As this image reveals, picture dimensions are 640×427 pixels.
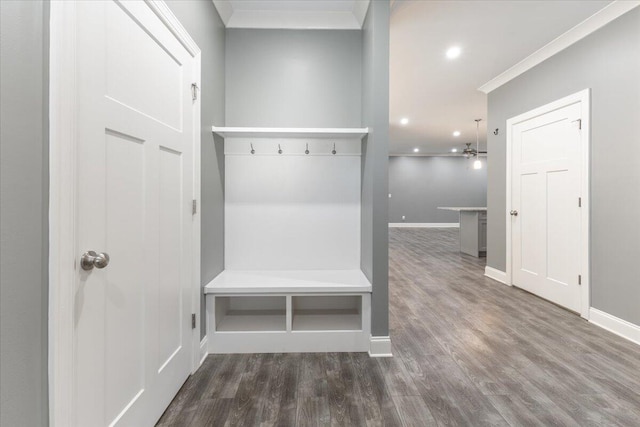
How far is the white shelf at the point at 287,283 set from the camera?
206 cm

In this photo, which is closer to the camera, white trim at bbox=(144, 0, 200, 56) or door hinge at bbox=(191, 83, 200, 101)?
white trim at bbox=(144, 0, 200, 56)

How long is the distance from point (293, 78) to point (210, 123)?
86cm

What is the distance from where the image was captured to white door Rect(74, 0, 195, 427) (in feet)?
3.30

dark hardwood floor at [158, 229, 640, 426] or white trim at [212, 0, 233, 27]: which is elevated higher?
white trim at [212, 0, 233, 27]

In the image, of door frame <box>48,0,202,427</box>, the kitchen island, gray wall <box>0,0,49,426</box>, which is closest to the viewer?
gray wall <box>0,0,49,426</box>

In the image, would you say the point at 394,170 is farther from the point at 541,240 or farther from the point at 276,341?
the point at 276,341

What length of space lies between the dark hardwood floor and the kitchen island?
3.07 m

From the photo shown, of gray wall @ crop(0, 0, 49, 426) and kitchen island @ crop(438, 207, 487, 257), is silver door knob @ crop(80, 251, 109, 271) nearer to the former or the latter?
gray wall @ crop(0, 0, 49, 426)

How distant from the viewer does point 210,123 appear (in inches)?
84.3

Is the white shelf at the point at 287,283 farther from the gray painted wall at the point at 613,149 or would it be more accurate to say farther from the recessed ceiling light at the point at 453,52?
the recessed ceiling light at the point at 453,52

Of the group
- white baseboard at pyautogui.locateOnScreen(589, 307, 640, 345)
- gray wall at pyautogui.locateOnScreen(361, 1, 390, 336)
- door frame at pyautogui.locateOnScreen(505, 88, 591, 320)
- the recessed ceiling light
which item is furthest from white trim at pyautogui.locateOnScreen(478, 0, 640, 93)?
white baseboard at pyautogui.locateOnScreen(589, 307, 640, 345)

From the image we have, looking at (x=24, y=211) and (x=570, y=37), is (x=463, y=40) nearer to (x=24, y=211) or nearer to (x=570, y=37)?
(x=570, y=37)

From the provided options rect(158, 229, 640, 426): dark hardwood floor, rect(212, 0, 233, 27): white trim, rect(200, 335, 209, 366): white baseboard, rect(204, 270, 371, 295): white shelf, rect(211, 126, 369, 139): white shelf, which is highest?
rect(212, 0, 233, 27): white trim

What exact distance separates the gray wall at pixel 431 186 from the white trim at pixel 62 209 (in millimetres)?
11057
